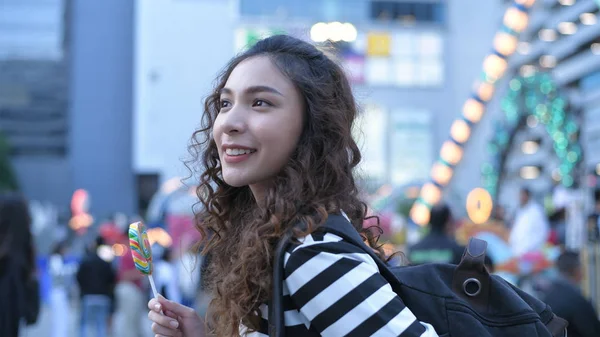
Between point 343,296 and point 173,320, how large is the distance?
68 centimetres

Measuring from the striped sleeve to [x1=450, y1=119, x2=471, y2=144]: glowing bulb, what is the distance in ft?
32.7

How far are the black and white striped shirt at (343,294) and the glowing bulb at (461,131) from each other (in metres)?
9.97

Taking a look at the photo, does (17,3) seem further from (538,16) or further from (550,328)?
(550,328)

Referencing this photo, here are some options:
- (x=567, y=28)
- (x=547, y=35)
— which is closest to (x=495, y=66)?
(x=567, y=28)

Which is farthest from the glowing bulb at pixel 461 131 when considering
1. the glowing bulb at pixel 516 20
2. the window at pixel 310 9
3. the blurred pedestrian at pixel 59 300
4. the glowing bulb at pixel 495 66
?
the window at pixel 310 9

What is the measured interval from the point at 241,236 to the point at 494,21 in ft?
174

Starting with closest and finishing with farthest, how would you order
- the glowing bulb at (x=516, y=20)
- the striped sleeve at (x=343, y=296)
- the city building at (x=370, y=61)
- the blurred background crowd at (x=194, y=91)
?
the striped sleeve at (x=343, y=296) → the glowing bulb at (x=516, y=20) → the blurred background crowd at (x=194, y=91) → the city building at (x=370, y=61)

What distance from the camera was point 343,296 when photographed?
5.25 feet

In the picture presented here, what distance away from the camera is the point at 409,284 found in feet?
5.65

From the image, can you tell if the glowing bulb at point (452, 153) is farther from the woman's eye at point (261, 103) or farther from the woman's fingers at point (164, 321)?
the woman's eye at point (261, 103)

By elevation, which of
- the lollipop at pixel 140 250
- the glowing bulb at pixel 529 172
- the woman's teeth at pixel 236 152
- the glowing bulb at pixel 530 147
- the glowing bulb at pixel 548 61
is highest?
the woman's teeth at pixel 236 152

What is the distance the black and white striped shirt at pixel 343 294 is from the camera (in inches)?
62.8

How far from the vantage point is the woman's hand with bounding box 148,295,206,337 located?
211cm

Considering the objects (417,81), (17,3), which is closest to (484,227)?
(417,81)
